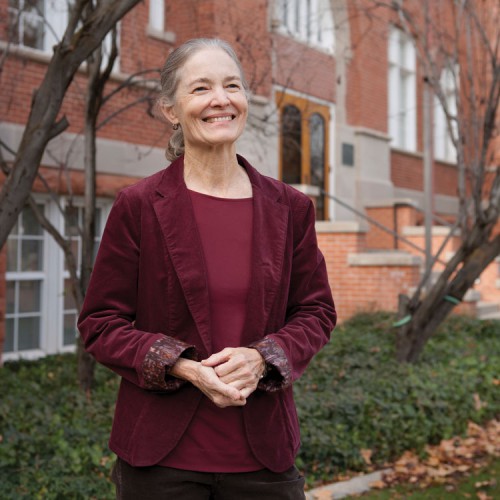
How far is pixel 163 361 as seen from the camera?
2109mm

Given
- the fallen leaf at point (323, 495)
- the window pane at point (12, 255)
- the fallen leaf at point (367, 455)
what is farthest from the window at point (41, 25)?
the fallen leaf at point (323, 495)

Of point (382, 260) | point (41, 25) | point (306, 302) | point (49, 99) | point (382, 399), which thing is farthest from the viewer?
point (382, 260)

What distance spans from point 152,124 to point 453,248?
6.31 meters

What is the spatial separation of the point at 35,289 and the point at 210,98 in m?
7.77

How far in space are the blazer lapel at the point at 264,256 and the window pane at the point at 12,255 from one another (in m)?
7.38

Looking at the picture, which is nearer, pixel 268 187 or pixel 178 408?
pixel 178 408

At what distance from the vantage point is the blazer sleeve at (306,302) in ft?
7.58

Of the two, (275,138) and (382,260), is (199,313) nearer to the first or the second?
(382,260)

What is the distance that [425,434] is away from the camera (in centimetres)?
650

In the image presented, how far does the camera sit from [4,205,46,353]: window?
9.32 meters

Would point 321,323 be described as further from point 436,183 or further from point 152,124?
point 436,183

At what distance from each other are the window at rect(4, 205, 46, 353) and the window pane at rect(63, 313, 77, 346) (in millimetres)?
381

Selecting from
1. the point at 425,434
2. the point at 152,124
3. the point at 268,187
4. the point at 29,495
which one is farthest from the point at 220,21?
the point at 268,187

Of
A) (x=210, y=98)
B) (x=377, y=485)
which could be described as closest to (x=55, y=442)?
(x=377, y=485)
